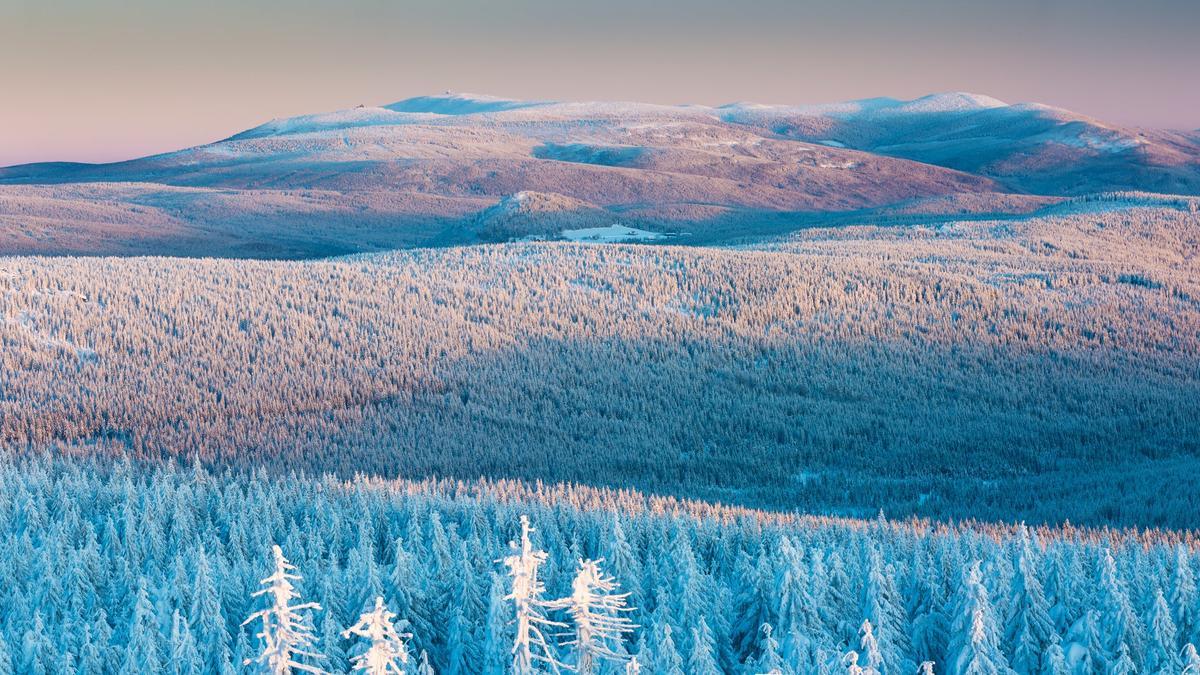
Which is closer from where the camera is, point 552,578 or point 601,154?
point 552,578

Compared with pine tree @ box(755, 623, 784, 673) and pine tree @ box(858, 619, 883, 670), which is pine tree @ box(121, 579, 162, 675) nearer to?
pine tree @ box(755, 623, 784, 673)

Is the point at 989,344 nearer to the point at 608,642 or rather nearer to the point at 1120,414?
the point at 1120,414

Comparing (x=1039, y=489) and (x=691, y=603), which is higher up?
(x=691, y=603)

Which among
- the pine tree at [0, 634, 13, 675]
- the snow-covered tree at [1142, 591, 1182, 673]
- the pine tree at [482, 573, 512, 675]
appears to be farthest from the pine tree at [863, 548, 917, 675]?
the pine tree at [0, 634, 13, 675]

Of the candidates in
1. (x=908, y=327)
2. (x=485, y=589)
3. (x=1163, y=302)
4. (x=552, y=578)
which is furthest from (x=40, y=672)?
(x=1163, y=302)

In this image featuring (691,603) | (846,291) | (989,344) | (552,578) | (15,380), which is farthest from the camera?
(846,291)

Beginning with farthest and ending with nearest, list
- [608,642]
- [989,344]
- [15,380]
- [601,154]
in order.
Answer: [601,154] < [989,344] < [15,380] < [608,642]

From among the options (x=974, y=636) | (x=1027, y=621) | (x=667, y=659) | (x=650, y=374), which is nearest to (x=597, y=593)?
(x=667, y=659)
